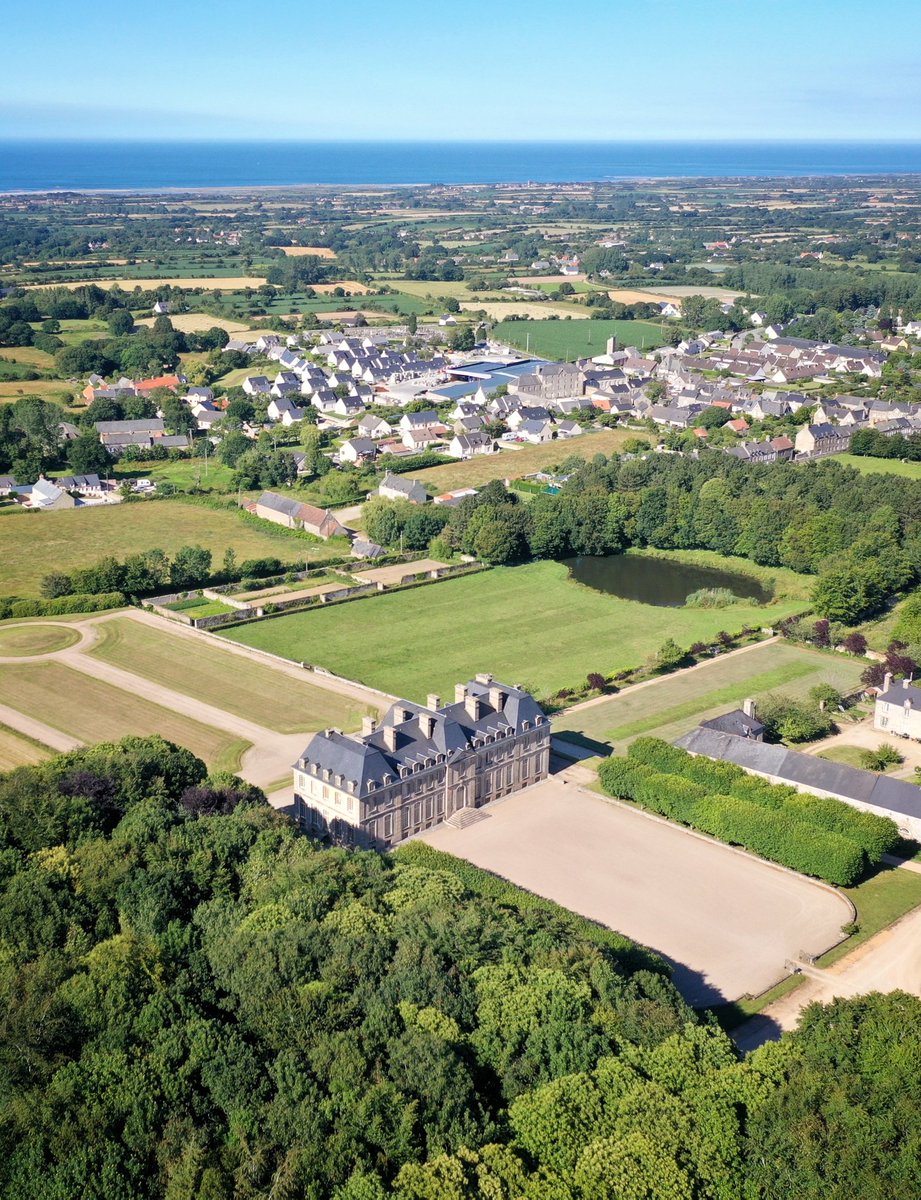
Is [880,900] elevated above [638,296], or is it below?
below

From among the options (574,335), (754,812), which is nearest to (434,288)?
(574,335)

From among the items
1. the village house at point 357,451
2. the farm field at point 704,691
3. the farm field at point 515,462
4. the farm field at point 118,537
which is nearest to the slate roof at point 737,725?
the farm field at point 704,691

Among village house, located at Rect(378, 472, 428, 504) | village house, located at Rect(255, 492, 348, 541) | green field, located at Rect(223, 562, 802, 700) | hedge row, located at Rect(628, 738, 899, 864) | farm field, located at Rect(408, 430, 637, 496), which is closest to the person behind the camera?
hedge row, located at Rect(628, 738, 899, 864)

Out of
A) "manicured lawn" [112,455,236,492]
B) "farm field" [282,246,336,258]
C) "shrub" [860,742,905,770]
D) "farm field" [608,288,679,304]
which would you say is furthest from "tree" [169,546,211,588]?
"farm field" [282,246,336,258]

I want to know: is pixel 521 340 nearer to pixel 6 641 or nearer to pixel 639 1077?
pixel 6 641

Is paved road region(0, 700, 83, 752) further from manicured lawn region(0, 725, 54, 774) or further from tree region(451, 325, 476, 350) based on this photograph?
tree region(451, 325, 476, 350)

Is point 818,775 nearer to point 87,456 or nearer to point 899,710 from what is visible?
point 899,710
